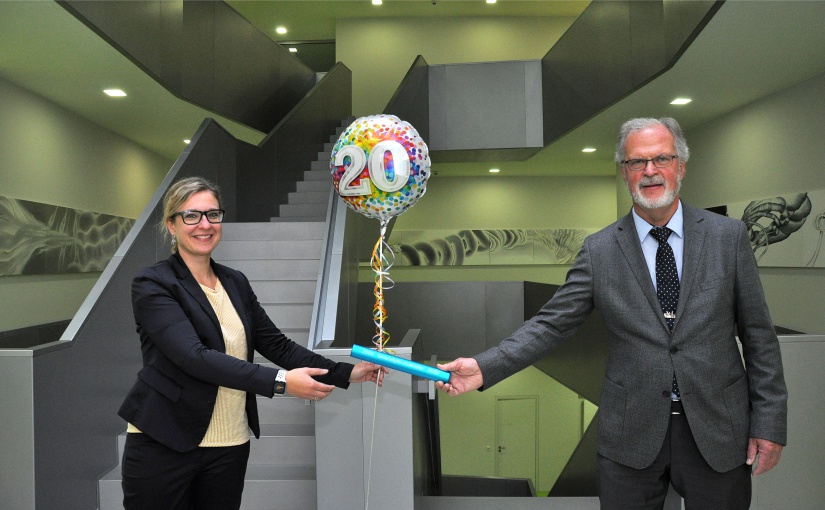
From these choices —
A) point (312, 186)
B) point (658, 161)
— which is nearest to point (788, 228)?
point (312, 186)

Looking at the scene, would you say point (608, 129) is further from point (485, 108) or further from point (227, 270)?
point (227, 270)

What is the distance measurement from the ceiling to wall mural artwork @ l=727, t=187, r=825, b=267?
1217 mm

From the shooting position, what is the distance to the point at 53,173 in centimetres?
729

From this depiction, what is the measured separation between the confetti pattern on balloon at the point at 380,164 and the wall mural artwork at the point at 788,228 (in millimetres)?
5429

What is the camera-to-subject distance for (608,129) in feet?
29.5

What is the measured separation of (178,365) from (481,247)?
11.5 m

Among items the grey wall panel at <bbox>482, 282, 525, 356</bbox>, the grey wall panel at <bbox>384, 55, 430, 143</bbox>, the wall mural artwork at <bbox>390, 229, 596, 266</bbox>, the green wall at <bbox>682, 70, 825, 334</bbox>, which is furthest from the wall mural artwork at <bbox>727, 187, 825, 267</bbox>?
the wall mural artwork at <bbox>390, 229, 596, 266</bbox>

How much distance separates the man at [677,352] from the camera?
1961 millimetres

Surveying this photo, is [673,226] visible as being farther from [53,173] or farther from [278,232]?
[53,173]

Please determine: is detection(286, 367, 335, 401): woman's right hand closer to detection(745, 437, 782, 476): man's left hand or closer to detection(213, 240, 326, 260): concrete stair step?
detection(745, 437, 782, 476): man's left hand

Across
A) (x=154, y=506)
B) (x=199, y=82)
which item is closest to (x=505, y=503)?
(x=154, y=506)

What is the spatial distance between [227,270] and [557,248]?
38.0ft

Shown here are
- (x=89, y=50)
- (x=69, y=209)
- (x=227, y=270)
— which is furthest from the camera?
(x=69, y=209)

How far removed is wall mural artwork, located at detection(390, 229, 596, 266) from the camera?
43.2ft
